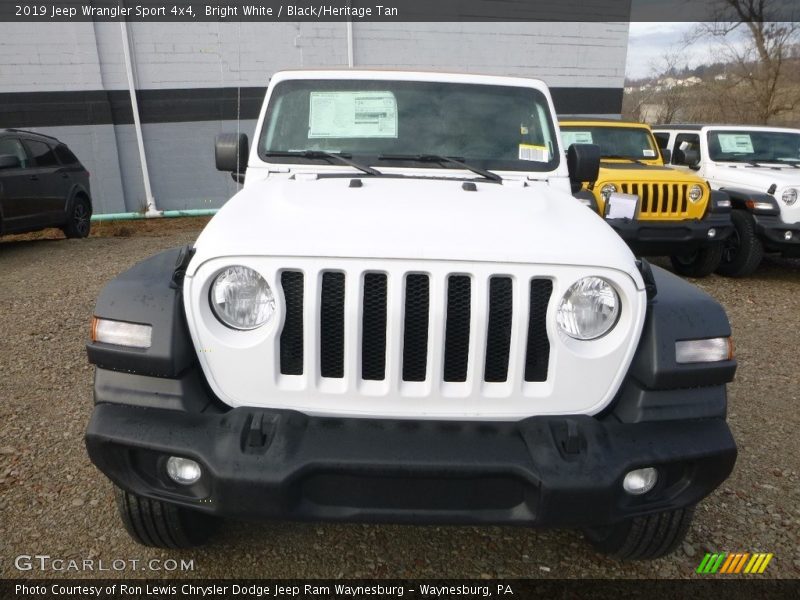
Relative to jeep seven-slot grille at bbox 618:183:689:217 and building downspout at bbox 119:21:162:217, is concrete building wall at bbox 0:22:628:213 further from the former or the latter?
jeep seven-slot grille at bbox 618:183:689:217

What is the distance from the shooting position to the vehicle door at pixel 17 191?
7.72 metres

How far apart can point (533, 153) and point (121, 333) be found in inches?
85.6

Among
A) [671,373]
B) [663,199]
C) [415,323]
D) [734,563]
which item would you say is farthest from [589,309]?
[663,199]

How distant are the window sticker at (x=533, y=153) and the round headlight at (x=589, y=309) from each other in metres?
1.42

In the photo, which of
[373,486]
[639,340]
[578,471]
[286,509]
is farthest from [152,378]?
[639,340]

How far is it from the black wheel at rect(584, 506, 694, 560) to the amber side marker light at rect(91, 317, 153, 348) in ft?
A: 5.64

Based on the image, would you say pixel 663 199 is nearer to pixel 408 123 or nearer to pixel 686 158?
pixel 686 158

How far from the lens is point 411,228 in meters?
1.93

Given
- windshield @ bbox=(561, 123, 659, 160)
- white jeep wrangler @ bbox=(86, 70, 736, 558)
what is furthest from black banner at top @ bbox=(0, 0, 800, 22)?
white jeep wrangler @ bbox=(86, 70, 736, 558)

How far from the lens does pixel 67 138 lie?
37.8 feet

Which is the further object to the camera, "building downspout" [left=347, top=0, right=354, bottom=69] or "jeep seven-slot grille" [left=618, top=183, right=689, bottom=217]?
"building downspout" [left=347, top=0, right=354, bottom=69]

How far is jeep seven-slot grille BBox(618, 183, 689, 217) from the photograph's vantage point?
666 centimetres

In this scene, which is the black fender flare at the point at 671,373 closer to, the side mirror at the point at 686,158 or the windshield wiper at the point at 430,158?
the windshield wiper at the point at 430,158

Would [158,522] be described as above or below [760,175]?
below
